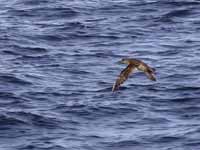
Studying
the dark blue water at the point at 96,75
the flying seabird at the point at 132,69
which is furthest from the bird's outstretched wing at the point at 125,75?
the dark blue water at the point at 96,75

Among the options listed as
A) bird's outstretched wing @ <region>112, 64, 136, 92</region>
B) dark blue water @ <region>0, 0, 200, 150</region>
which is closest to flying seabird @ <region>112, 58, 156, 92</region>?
bird's outstretched wing @ <region>112, 64, 136, 92</region>

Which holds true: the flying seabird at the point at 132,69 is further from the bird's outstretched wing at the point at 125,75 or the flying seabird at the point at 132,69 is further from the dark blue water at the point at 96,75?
the dark blue water at the point at 96,75

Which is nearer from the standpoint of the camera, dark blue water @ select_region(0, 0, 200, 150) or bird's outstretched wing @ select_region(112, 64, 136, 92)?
bird's outstretched wing @ select_region(112, 64, 136, 92)

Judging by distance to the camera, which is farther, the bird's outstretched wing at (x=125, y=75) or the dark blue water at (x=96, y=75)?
the dark blue water at (x=96, y=75)

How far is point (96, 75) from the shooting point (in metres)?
38.2

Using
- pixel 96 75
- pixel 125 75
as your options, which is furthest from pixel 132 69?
pixel 96 75

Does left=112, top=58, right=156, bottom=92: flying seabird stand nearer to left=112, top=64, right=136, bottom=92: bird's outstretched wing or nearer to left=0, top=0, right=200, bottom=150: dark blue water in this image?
left=112, top=64, right=136, bottom=92: bird's outstretched wing

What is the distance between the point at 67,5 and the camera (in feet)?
163

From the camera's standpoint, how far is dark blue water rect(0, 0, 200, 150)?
32125 mm

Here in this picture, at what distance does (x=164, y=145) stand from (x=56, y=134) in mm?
3472

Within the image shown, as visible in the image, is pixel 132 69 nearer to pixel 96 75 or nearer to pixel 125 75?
pixel 125 75

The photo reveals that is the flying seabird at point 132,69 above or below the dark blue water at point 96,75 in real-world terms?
above

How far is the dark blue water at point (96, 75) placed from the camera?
32125 mm

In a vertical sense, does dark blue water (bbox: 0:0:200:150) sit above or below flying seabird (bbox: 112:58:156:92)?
below
